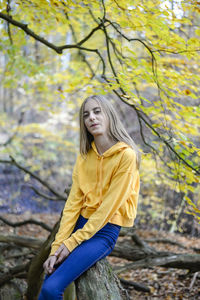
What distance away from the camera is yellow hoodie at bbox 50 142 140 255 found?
194cm

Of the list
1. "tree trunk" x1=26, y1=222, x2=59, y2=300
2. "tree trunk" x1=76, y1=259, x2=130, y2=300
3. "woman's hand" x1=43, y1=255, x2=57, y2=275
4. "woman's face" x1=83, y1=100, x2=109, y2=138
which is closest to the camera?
"tree trunk" x1=76, y1=259, x2=130, y2=300

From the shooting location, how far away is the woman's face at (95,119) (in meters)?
2.23

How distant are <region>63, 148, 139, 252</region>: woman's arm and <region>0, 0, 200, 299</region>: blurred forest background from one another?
67 centimetres

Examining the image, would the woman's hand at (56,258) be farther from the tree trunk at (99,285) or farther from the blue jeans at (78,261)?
the tree trunk at (99,285)

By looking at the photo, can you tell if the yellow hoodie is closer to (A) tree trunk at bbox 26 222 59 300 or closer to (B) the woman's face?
(B) the woman's face

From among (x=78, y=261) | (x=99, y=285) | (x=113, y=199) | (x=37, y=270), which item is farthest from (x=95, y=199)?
(x=37, y=270)

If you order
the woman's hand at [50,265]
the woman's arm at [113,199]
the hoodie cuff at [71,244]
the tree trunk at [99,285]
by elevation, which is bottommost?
the tree trunk at [99,285]

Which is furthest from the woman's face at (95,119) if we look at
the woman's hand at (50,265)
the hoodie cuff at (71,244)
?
the woman's hand at (50,265)

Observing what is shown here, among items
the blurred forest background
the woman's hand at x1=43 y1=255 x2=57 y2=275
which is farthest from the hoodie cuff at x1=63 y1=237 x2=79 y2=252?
the blurred forest background

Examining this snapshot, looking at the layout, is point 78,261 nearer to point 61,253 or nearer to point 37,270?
point 61,253

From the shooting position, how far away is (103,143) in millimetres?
2244

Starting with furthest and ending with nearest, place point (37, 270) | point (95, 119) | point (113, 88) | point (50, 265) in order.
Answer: point (37, 270)
point (113, 88)
point (95, 119)
point (50, 265)

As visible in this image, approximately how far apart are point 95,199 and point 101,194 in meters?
0.06

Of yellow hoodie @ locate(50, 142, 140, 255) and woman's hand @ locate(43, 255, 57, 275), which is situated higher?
yellow hoodie @ locate(50, 142, 140, 255)
